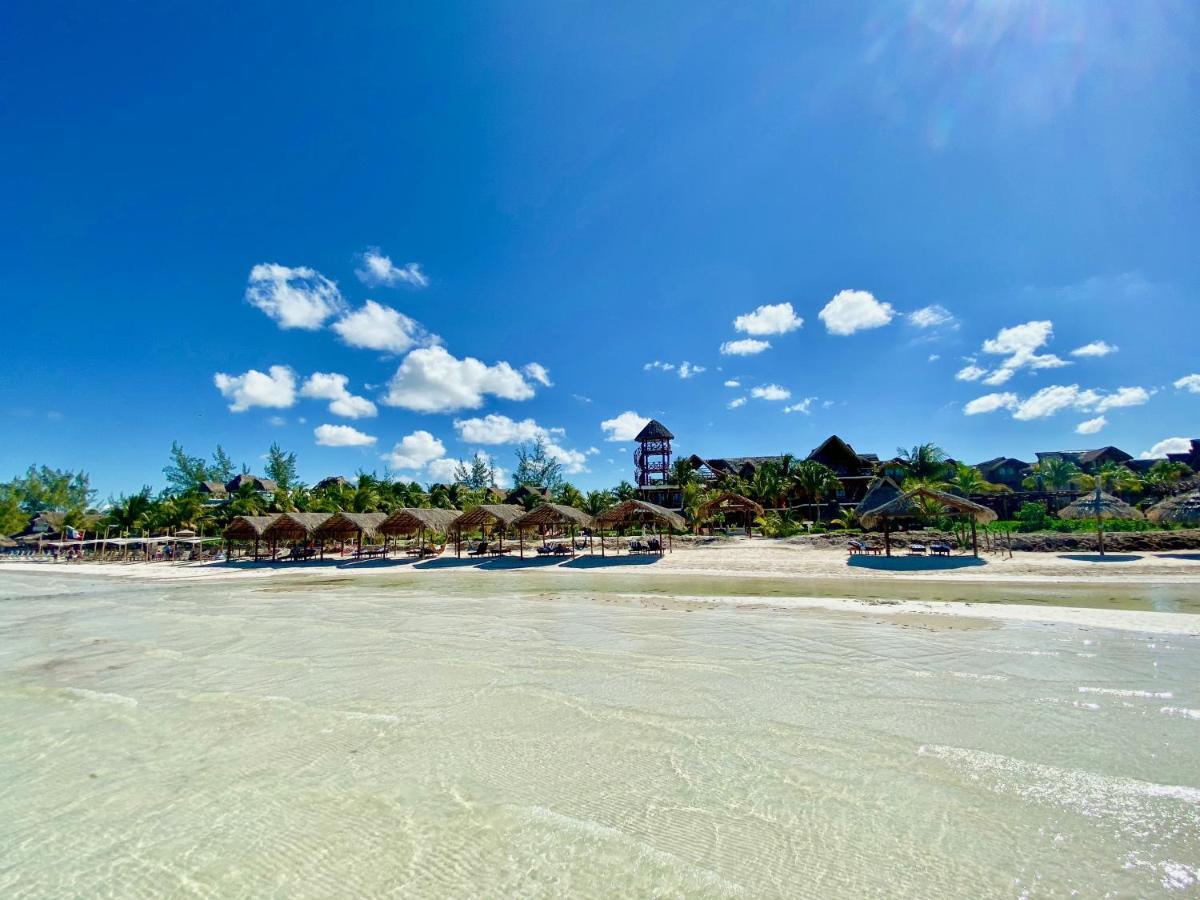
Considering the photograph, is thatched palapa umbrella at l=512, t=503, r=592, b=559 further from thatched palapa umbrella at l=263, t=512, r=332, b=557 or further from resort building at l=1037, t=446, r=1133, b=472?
resort building at l=1037, t=446, r=1133, b=472

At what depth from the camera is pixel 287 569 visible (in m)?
26.5

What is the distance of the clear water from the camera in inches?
126

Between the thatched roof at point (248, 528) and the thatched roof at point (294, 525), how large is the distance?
1.29ft

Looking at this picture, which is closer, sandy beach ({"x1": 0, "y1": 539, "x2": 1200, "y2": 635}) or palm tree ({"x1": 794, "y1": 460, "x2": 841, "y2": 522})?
sandy beach ({"x1": 0, "y1": 539, "x2": 1200, "y2": 635})

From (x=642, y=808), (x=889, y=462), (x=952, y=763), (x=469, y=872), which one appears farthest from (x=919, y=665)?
(x=889, y=462)

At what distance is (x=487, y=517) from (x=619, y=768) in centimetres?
2170

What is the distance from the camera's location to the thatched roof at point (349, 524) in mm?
27014

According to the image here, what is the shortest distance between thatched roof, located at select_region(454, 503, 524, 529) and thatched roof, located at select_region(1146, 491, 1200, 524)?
25.1 meters

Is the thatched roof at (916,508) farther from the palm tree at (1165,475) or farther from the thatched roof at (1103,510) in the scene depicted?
the palm tree at (1165,475)

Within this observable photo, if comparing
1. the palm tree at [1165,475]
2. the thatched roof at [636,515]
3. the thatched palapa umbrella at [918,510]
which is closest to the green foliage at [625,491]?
the thatched roof at [636,515]

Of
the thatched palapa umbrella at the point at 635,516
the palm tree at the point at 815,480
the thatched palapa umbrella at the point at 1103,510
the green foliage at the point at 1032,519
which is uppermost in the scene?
the palm tree at the point at 815,480

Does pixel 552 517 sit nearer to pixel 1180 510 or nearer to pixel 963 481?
pixel 1180 510

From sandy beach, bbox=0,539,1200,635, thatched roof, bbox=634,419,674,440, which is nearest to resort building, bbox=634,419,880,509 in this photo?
thatched roof, bbox=634,419,674,440

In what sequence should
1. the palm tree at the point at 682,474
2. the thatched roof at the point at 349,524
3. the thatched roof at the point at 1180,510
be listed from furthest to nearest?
the palm tree at the point at 682,474 → the thatched roof at the point at 349,524 → the thatched roof at the point at 1180,510
